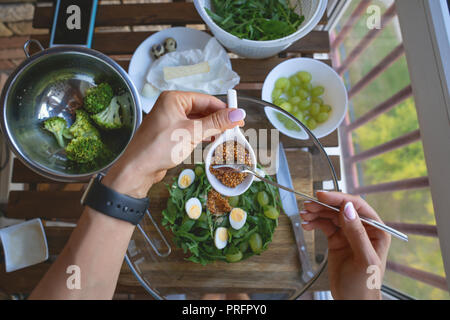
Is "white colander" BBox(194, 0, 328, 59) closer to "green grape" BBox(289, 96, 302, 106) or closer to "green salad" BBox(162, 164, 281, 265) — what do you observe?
"green grape" BBox(289, 96, 302, 106)

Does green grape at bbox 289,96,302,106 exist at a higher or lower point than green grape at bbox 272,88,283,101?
lower

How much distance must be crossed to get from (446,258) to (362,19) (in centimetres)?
82

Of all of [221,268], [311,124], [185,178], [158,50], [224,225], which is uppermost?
[158,50]

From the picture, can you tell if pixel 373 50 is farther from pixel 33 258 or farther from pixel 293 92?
pixel 33 258

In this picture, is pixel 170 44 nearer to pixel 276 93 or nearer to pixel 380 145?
pixel 276 93

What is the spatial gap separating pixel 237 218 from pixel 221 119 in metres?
0.27

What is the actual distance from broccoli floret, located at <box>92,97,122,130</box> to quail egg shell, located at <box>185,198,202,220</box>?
1.01ft

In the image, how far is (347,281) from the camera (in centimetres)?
68

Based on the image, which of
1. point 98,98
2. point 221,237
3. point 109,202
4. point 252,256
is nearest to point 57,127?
point 98,98

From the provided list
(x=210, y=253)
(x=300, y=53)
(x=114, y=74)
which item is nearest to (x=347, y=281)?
(x=210, y=253)

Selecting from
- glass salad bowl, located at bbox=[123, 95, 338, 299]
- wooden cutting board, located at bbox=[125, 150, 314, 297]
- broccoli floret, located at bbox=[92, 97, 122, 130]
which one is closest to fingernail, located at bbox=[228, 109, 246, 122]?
glass salad bowl, located at bbox=[123, 95, 338, 299]

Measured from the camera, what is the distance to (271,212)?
744 mm

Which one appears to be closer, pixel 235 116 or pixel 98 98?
pixel 235 116

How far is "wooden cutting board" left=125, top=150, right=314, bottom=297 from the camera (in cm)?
77
